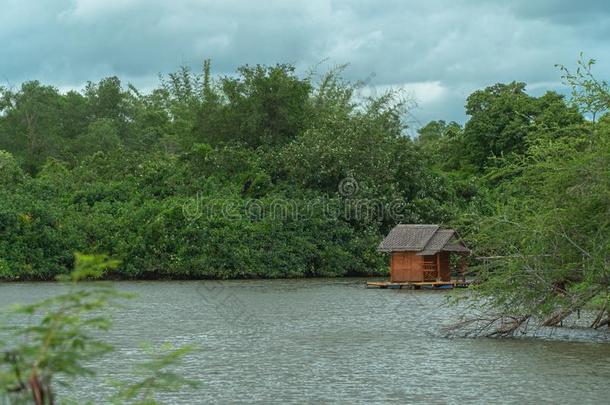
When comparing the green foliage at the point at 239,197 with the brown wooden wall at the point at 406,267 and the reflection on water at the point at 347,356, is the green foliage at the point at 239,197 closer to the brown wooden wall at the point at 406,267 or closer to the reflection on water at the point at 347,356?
the brown wooden wall at the point at 406,267

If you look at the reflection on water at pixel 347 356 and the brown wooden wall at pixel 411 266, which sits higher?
the brown wooden wall at pixel 411 266

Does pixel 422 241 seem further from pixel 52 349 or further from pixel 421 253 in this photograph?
pixel 52 349

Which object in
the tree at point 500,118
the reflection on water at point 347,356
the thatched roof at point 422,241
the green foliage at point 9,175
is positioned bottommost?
the reflection on water at point 347,356

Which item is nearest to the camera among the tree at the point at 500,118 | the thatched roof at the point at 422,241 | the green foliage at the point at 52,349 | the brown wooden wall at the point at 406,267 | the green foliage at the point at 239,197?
the green foliage at the point at 52,349

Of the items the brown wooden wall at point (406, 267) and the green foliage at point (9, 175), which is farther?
the green foliage at point (9, 175)

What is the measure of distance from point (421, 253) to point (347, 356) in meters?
20.7

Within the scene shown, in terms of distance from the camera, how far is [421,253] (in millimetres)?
41156

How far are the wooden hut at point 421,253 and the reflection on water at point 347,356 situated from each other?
740cm

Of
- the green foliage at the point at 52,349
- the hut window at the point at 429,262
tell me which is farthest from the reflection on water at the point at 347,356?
the green foliage at the point at 52,349

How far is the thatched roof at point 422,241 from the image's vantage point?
41.2 meters

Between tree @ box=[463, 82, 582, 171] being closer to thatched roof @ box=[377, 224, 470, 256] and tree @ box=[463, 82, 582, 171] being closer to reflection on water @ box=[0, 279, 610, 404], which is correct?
thatched roof @ box=[377, 224, 470, 256]

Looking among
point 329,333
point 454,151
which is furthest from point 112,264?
point 454,151

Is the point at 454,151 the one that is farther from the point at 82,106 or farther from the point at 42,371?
the point at 42,371

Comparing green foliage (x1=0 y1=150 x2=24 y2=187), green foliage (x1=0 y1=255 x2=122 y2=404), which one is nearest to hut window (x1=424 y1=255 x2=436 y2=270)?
green foliage (x1=0 y1=150 x2=24 y2=187)
